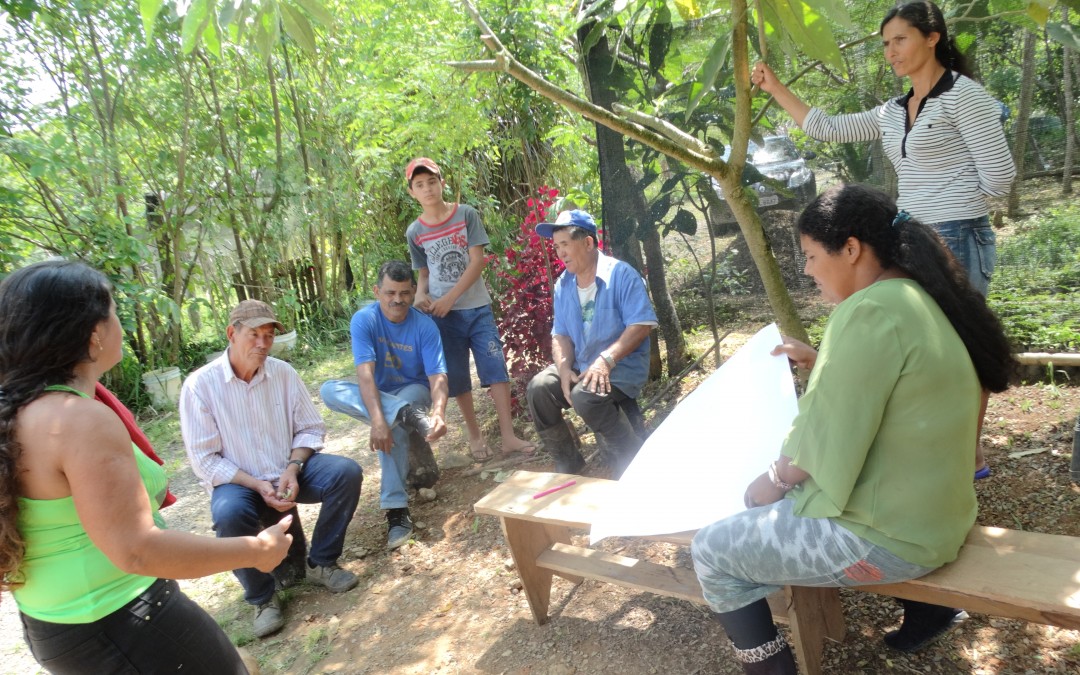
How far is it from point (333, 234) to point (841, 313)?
8.67m

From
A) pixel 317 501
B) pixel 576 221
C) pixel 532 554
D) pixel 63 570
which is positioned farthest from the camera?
pixel 576 221

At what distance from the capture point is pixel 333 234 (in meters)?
9.48

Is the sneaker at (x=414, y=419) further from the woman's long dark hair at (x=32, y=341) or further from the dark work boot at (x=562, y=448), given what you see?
the woman's long dark hair at (x=32, y=341)

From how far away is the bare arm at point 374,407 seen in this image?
362 centimetres

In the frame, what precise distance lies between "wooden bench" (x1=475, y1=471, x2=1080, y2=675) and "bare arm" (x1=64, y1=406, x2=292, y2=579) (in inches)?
47.8

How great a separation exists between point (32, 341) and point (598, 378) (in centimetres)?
222

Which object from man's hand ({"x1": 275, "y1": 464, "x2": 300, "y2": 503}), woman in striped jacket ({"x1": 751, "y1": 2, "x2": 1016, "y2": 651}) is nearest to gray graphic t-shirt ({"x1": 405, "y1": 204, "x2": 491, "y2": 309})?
man's hand ({"x1": 275, "y1": 464, "x2": 300, "y2": 503})

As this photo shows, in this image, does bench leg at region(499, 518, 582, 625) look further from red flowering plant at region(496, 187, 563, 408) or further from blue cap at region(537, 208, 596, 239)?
red flowering plant at region(496, 187, 563, 408)

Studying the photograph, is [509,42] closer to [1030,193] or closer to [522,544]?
[522,544]

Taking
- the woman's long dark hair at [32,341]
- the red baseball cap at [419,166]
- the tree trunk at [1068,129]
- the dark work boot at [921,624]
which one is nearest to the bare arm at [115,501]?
the woman's long dark hair at [32,341]

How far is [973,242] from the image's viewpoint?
264 cm

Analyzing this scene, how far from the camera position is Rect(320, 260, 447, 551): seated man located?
368 cm

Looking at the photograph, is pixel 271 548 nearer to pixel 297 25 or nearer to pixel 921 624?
pixel 297 25

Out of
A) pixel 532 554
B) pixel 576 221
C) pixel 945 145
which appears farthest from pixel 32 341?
pixel 945 145
